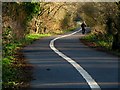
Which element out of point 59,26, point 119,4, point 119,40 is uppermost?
point 119,4

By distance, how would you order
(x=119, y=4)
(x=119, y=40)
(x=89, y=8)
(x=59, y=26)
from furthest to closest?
1. (x=59, y=26)
2. (x=89, y=8)
3. (x=119, y=40)
4. (x=119, y=4)

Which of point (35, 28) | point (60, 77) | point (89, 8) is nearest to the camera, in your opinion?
point (60, 77)

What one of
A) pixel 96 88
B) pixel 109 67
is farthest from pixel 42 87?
pixel 109 67

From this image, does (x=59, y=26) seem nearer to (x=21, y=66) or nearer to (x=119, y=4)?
(x=119, y=4)

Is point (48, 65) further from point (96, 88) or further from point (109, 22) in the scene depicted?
point (109, 22)

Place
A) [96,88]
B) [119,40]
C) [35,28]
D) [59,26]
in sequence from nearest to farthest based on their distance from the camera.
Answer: [96,88] → [119,40] → [35,28] → [59,26]

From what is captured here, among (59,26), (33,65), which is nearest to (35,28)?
(59,26)

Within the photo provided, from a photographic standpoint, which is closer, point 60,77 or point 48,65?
point 60,77

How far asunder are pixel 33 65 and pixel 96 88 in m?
6.17

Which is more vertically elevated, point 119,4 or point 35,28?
point 119,4

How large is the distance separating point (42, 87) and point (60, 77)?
1.91 m

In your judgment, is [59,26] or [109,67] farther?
[59,26]

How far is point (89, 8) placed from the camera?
36.5m

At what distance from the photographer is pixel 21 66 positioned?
1647 cm
